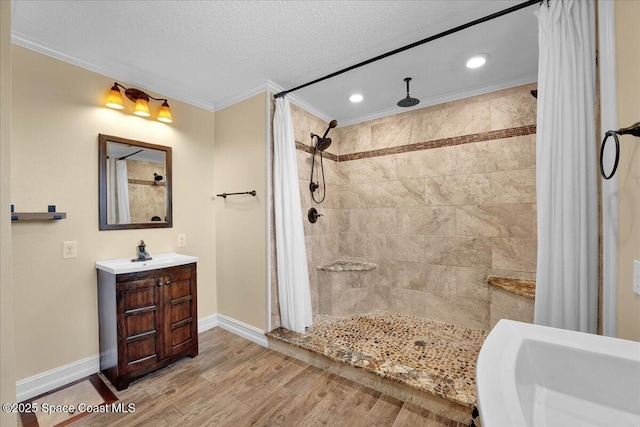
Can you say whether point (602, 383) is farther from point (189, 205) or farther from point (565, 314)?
point (189, 205)

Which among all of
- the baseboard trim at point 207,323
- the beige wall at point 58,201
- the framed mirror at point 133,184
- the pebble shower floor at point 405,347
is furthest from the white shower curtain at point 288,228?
the beige wall at point 58,201

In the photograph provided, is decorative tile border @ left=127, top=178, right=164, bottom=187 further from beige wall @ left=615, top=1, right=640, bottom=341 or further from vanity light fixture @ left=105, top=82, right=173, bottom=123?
beige wall @ left=615, top=1, right=640, bottom=341

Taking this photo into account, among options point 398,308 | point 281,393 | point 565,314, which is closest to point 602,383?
point 565,314

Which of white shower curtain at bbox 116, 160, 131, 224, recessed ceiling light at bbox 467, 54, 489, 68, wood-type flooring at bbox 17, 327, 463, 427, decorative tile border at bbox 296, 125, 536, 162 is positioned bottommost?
wood-type flooring at bbox 17, 327, 463, 427

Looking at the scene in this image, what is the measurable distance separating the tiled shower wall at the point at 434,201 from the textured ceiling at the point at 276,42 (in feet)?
1.40

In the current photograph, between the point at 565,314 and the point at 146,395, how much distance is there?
266 centimetres

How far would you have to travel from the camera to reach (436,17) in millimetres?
1725

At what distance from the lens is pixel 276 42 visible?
6.34 feet

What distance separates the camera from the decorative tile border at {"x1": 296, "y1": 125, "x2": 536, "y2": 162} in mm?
2516

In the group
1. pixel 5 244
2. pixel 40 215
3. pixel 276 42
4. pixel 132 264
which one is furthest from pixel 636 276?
pixel 40 215

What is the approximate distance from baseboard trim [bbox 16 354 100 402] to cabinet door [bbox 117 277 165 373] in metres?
0.47

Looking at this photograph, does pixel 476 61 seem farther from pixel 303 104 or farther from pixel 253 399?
pixel 253 399

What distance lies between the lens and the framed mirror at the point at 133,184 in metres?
2.21

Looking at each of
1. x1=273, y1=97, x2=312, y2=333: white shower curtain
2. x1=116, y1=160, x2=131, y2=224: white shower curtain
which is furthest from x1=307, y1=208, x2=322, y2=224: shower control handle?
x1=116, y1=160, x2=131, y2=224: white shower curtain
